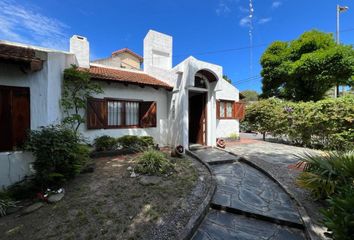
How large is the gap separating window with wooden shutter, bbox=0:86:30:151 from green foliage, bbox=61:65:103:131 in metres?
1.37

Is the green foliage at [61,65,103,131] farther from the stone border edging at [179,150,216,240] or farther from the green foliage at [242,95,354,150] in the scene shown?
the green foliage at [242,95,354,150]

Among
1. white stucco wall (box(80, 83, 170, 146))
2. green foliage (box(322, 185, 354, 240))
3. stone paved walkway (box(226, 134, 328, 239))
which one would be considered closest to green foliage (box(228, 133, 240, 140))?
stone paved walkway (box(226, 134, 328, 239))

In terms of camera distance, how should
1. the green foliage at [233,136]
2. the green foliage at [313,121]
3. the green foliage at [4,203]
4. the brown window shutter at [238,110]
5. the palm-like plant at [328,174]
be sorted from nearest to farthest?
the palm-like plant at [328,174] < the green foliage at [4,203] < the green foliage at [313,121] < the green foliage at [233,136] < the brown window shutter at [238,110]

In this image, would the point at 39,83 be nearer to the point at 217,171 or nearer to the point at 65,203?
the point at 65,203

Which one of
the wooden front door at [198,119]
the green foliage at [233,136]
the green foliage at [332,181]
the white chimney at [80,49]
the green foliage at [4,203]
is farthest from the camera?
the green foliage at [233,136]

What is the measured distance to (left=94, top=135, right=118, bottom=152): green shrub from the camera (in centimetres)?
788

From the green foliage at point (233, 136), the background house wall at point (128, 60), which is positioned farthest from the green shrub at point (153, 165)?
the background house wall at point (128, 60)

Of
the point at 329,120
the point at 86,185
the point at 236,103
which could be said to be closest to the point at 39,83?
the point at 86,185

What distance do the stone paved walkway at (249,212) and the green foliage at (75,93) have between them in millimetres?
6035

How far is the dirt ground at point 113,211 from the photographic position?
320 cm

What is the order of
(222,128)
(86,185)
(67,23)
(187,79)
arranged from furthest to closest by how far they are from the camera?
(222,128), (67,23), (187,79), (86,185)

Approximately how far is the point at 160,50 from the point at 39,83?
25.7ft

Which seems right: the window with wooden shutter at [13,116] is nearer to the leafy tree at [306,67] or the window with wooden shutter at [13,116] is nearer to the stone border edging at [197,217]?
the stone border edging at [197,217]

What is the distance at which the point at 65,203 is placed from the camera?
13.6 feet
